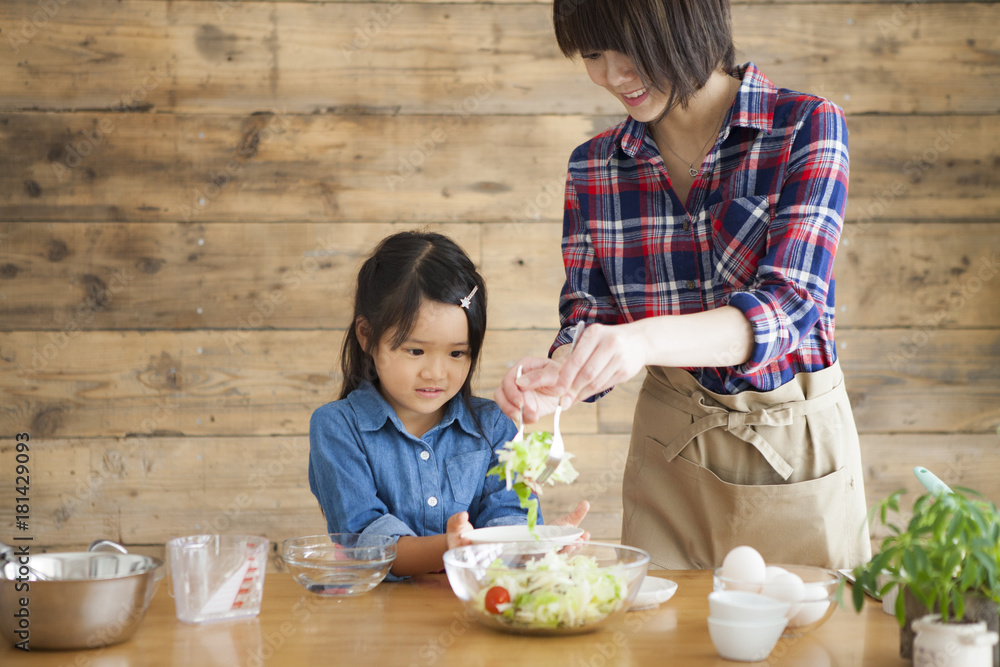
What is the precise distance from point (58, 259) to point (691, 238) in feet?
5.93

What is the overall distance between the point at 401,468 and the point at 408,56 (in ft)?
4.32

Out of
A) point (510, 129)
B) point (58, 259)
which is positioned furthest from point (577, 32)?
point (58, 259)

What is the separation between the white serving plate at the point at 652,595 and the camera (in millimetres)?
1104

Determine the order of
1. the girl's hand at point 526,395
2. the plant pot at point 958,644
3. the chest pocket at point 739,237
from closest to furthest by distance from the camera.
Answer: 1. the plant pot at point 958,644
2. the girl's hand at point 526,395
3. the chest pocket at point 739,237

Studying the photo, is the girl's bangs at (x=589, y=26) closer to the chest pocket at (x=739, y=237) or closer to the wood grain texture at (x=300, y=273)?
the chest pocket at (x=739, y=237)

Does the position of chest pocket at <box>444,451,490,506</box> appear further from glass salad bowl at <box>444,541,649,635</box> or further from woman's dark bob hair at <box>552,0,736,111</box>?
woman's dark bob hair at <box>552,0,736,111</box>

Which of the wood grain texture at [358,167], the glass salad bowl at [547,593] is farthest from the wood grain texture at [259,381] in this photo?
the glass salad bowl at [547,593]

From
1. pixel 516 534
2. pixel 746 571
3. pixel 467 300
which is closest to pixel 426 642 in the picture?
pixel 516 534

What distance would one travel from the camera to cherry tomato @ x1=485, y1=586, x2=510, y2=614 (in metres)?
0.98

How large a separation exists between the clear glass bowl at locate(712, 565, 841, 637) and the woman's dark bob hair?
0.79m

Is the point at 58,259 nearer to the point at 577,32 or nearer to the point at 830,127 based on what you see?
the point at 577,32

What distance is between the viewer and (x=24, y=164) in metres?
2.39

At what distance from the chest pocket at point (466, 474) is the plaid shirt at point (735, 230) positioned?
0.30 meters

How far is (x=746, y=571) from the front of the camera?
0.99 meters
